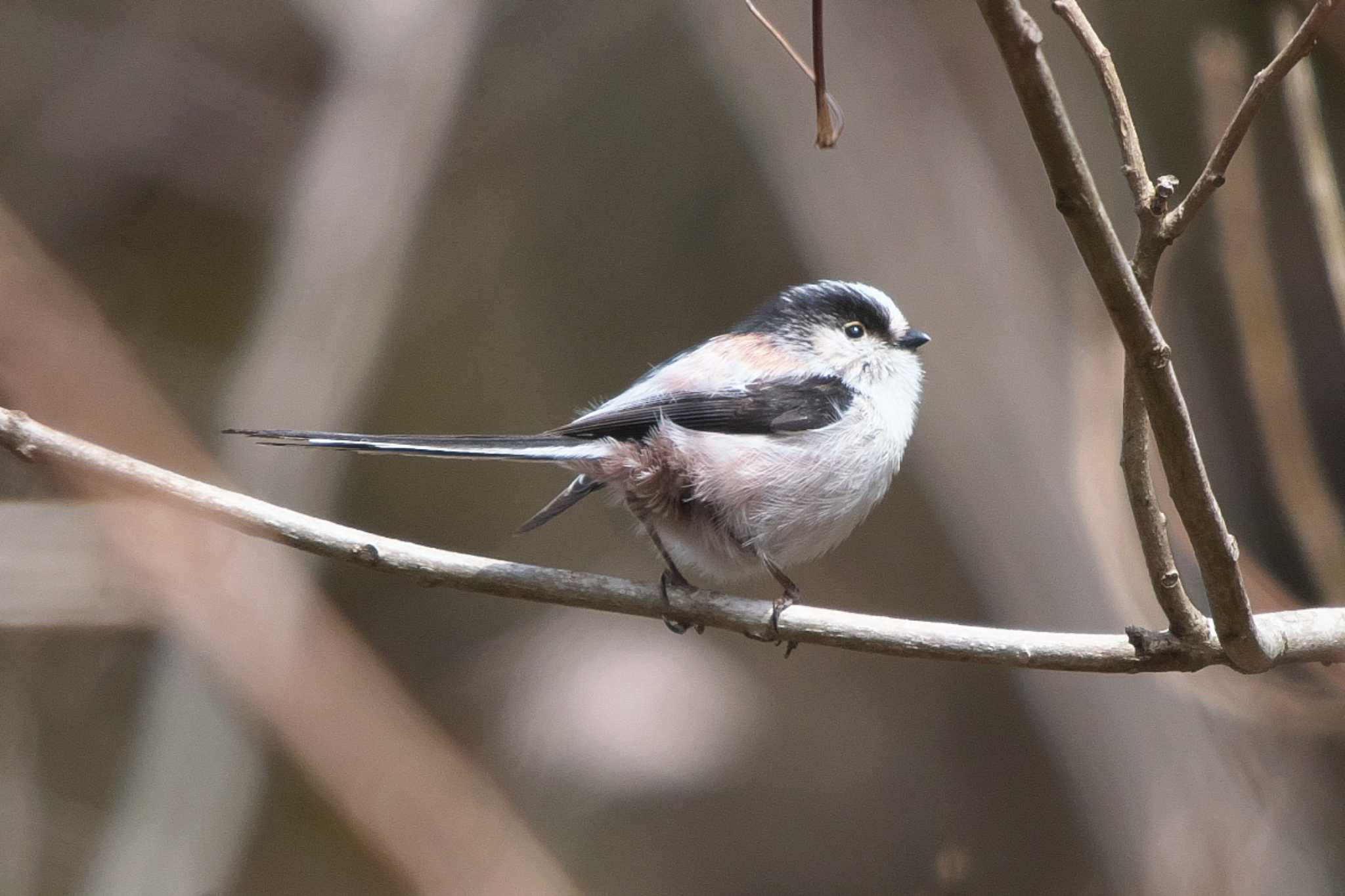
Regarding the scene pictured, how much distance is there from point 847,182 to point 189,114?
3.08 meters

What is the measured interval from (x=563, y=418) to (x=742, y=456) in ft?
8.92

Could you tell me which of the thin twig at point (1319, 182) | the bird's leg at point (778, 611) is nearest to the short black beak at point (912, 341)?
the bird's leg at point (778, 611)

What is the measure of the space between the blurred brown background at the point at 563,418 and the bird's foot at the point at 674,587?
1.28 metres

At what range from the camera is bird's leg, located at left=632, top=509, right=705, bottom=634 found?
7.54 feet

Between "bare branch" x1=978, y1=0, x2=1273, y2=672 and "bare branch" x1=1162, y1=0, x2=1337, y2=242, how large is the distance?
182 mm

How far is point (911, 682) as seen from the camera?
543 cm

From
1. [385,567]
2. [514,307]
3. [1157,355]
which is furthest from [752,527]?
[514,307]

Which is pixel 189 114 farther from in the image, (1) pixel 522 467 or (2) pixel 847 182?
(2) pixel 847 182

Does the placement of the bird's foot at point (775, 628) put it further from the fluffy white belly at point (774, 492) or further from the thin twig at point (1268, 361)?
the thin twig at point (1268, 361)

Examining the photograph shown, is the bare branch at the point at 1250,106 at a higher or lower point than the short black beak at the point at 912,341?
higher

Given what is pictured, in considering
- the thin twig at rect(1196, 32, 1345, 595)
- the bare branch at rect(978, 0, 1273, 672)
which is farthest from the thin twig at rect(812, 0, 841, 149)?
the thin twig at rect(1196, 32, 1345, 595)

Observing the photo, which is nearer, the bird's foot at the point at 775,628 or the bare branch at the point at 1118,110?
the bare branch at the point at 1118,110

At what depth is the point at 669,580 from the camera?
251cm

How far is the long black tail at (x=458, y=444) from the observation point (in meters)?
2.09
